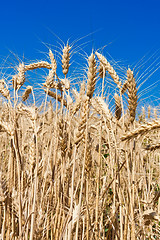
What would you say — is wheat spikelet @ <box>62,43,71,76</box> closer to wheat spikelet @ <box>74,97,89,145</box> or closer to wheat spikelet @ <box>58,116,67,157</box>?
wheat spikelet @ <box>58,116,67,157</box>

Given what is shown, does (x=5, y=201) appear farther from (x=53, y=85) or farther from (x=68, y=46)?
(x=68, y=46)

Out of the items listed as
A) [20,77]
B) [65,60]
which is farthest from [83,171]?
[65,60]

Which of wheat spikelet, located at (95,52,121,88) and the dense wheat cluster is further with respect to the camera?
wheat spikelet, located at (95,52,121,88)

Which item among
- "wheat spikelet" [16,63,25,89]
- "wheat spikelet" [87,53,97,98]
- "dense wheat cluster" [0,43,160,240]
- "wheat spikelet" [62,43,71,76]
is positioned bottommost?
"dense wheat cluster" [0,43,160,240]

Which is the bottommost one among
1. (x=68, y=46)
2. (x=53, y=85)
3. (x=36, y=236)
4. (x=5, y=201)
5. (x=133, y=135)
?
(x=36, y=236)

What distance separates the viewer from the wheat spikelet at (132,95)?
156 cm

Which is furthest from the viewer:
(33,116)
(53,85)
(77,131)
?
(53,85)

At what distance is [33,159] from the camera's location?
1475 mm

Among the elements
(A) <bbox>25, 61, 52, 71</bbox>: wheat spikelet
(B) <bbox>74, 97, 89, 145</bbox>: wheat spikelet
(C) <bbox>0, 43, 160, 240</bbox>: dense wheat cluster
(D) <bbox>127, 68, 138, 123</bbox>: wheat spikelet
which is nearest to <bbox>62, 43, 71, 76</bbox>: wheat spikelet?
(C) <bbox>0, 43, 160, 240</bbox>: dense wheat cluster

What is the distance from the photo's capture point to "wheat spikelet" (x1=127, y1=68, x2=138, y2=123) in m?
1.56

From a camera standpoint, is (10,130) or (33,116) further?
(33,116)

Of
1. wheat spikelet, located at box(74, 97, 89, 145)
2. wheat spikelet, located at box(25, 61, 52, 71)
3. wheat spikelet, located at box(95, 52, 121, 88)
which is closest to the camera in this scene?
wheat spikelet, located at box(74, 97, 89, 145)

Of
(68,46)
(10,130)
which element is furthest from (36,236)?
(68,46)

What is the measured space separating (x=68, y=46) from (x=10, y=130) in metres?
1.18
